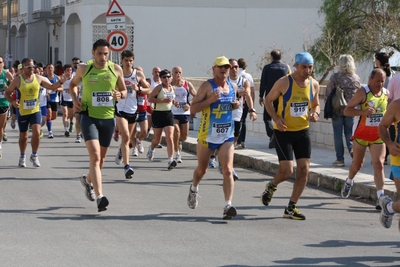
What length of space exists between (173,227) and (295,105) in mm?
2005

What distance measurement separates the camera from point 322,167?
13484 mm

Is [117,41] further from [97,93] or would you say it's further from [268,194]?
[268,194]

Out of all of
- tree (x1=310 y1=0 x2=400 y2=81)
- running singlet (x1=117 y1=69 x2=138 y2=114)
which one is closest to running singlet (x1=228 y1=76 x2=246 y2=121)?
running singlet (x1=117 y1=69 x2=138 y2=114)

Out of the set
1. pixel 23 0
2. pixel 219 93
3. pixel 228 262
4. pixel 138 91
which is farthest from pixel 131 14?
pixel 228 262

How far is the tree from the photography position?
25.0 meters

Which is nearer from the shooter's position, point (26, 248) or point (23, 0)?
point (26, 248)

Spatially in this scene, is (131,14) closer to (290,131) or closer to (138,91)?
(138,91)

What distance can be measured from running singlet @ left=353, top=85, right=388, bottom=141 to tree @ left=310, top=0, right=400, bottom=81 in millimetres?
14631

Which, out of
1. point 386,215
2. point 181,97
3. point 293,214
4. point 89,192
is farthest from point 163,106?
point 386,215

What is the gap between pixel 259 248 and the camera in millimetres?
7664

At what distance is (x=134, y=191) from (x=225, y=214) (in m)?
2.63

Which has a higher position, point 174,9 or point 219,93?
point 174,9

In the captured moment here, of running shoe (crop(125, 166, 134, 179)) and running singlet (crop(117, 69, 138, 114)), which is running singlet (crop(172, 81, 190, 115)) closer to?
running singlet (crop(117, 69, 138, 114))

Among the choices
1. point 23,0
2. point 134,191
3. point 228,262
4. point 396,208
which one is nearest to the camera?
point 228,262
